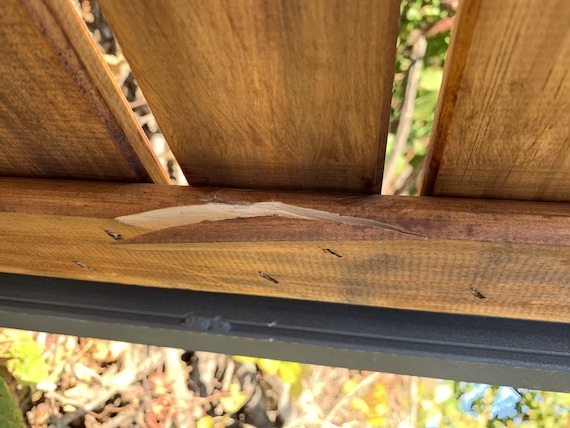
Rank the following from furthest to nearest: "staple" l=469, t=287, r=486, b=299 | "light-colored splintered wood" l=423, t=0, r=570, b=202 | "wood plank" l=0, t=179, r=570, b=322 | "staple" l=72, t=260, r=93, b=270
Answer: "staple" l=72, t=260, r=93, b=270, "staple" l=469, t=287, r=486, b=299, "wood plank" l=0, t=179, r=570, b=322, "light-colored splintered wood" l=423, t=0, r=570, b=202

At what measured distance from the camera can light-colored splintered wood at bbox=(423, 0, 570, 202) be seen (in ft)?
1.88

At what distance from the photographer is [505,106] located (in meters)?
0.68

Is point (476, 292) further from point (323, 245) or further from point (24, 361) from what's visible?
point (24, 361)

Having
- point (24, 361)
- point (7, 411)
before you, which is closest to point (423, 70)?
point (7, 411)

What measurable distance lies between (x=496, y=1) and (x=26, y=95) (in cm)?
67

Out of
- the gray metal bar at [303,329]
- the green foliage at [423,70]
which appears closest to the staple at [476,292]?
the gray metal bar at [303,329]

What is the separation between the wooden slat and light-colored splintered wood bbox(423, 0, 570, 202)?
477mm

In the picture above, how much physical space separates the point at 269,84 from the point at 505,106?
30 cm

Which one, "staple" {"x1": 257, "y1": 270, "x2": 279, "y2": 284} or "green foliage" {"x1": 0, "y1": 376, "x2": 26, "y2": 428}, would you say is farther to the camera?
"green foliage" {"x1": 0, "y1": 376, "x2": 26, "y2": 428}

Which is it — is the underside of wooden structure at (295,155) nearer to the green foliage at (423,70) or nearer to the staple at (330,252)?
the staple at (330,252)

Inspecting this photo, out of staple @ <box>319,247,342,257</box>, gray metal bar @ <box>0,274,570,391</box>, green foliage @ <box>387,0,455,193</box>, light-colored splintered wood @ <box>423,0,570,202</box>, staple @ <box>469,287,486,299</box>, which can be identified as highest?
green foliage @ <box>387,0,455,193</box>

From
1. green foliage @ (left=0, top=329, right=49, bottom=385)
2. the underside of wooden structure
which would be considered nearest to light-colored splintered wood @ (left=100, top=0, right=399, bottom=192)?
the underside of wooden structure

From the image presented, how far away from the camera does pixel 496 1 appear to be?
0.55 m

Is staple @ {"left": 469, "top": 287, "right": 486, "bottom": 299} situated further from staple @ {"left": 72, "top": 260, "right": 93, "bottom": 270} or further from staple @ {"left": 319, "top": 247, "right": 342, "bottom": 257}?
staple @ {"left": 72, "top": 260, "right": 93, "bottom": 270}
